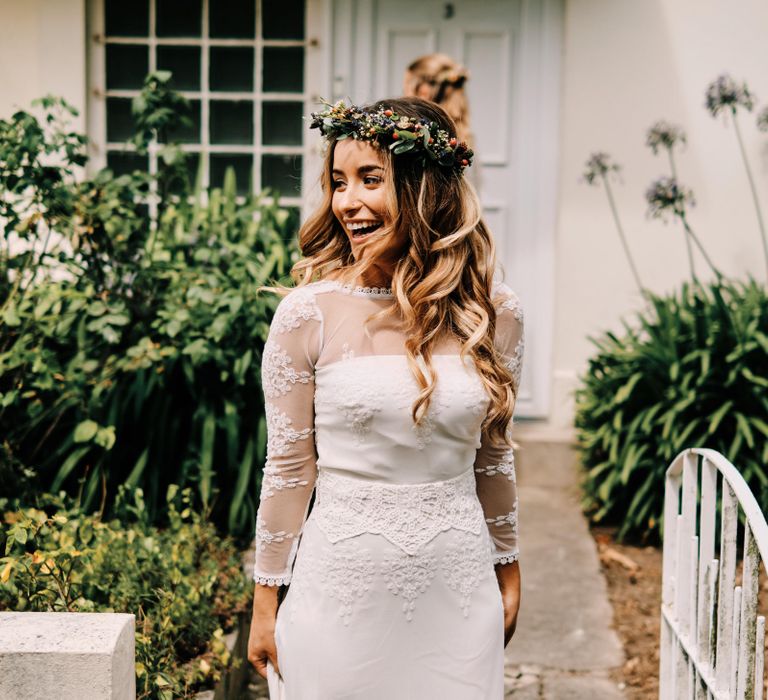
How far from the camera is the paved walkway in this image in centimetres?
376

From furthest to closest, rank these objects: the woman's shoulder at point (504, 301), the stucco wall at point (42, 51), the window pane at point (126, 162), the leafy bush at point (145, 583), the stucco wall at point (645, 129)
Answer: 1. the window pane at point (126, 162)
2. the stucco wall at point (42, 51)
3. the stucco wall at point (645, 129)
4. the leafy bush at point (145, 583)
5. the woman's shoulder at point (504, 301)

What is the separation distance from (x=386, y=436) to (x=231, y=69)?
16.7 ft

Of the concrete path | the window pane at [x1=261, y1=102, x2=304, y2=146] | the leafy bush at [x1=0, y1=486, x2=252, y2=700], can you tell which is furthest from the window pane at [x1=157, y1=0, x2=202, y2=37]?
the leafy bush at [x1=0, y1=486, x2=252, y2=700]

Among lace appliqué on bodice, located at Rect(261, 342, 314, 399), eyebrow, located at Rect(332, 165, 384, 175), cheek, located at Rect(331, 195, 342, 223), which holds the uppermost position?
eyebrow, located at Rect(332, 165, 384, 175)

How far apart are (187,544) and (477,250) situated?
2.03m

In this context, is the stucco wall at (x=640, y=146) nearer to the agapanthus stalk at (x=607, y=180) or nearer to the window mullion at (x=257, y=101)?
the agapanthus stalk at (x=607, y=180)

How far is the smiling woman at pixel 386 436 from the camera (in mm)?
2004

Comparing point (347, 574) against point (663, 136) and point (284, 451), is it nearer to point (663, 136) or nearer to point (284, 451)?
point (284, 451)

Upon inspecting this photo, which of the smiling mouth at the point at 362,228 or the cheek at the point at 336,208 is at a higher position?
the cheek at the point at 336,208

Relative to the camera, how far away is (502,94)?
632 cm

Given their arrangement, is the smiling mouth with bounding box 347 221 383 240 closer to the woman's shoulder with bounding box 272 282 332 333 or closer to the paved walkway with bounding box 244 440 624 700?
the woman's shoulder with bounding box 272 282 332 333

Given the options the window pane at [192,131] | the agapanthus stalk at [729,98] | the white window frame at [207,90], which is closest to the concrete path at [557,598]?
the agapanthus stalk at [729,98]

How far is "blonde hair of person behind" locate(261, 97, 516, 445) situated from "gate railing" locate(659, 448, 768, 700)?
58 cm

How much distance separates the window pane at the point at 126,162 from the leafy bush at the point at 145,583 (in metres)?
3.21
